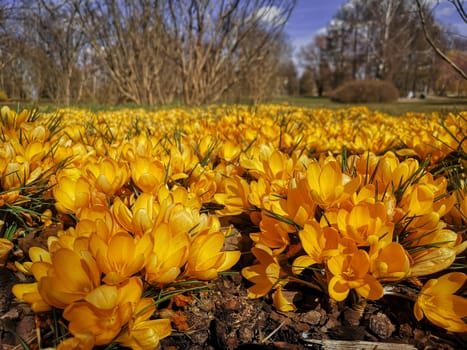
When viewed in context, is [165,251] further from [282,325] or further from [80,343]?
[282,325]

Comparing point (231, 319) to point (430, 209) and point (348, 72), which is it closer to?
point (430, 209)

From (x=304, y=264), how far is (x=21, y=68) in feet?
69.3

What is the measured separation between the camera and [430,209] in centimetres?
90

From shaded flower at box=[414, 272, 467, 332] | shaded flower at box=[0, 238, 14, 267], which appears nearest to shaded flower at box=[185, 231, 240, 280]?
shaded flower at box=[414, 272, 467, 332]

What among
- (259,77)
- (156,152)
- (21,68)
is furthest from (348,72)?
(156,152)

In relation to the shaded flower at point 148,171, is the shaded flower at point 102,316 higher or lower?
lower

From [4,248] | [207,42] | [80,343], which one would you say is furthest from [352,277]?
[207,42]

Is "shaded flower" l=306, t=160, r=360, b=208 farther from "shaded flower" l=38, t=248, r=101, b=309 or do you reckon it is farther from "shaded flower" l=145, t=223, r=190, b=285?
"shaded flower" l=38, t=248, r=101, b=309

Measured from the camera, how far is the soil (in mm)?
769

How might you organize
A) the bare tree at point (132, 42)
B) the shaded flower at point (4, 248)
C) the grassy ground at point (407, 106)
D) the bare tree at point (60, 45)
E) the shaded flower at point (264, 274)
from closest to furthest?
1. the shaded flower at point (264, 274)
2. the shaded flower at point (4, 248)
3. the grassy ground at point (407, 106)
4. the bare tree at point (132, 42)
5. the bare tree at point (60, 45)

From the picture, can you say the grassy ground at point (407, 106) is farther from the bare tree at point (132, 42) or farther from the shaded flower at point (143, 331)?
the bare tree at point (132, 42)

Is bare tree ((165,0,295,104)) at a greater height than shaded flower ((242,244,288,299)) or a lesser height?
greater

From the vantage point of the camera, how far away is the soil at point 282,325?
2.52ft

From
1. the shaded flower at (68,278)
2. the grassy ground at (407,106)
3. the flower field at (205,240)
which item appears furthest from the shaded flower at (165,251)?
the grassy ground at (407,106)
